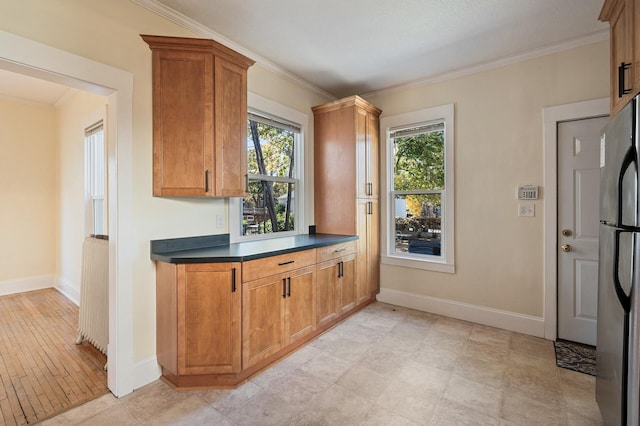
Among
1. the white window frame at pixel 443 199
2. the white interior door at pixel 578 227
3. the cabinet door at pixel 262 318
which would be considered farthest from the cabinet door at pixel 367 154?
the white interior door at pixel 578 227

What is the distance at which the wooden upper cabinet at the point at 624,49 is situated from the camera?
1.50 metres

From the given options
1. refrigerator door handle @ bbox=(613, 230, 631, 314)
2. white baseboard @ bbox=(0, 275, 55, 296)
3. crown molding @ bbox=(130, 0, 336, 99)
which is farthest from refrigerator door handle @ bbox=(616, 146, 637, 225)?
white baseboard @ bbox=(0, 275, 55, 296)

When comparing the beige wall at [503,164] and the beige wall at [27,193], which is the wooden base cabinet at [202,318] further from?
the beige wall at [27,193]

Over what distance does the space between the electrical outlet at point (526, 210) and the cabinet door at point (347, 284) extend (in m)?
1.76

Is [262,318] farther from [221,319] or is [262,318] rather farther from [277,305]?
[221,319]

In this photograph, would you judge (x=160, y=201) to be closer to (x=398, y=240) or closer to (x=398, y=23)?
(x=398, y=23)

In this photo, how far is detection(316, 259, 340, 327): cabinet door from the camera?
2.84m

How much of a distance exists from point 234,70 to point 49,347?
116 inches

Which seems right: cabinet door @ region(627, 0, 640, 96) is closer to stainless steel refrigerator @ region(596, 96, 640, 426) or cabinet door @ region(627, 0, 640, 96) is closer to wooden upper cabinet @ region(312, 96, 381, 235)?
stainless steel refrigerator @ region(596, 96, 640, 426)

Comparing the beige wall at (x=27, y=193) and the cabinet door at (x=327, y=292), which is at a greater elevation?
the beige wall at (x=27, y=193)

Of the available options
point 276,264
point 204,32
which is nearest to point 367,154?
point 276,264

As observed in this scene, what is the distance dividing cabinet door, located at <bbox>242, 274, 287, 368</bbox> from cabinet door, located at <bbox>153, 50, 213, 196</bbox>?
0.84 metres

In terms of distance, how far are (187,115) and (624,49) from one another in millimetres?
2766

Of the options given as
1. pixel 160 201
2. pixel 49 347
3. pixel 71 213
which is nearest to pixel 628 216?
pixel 160 201
